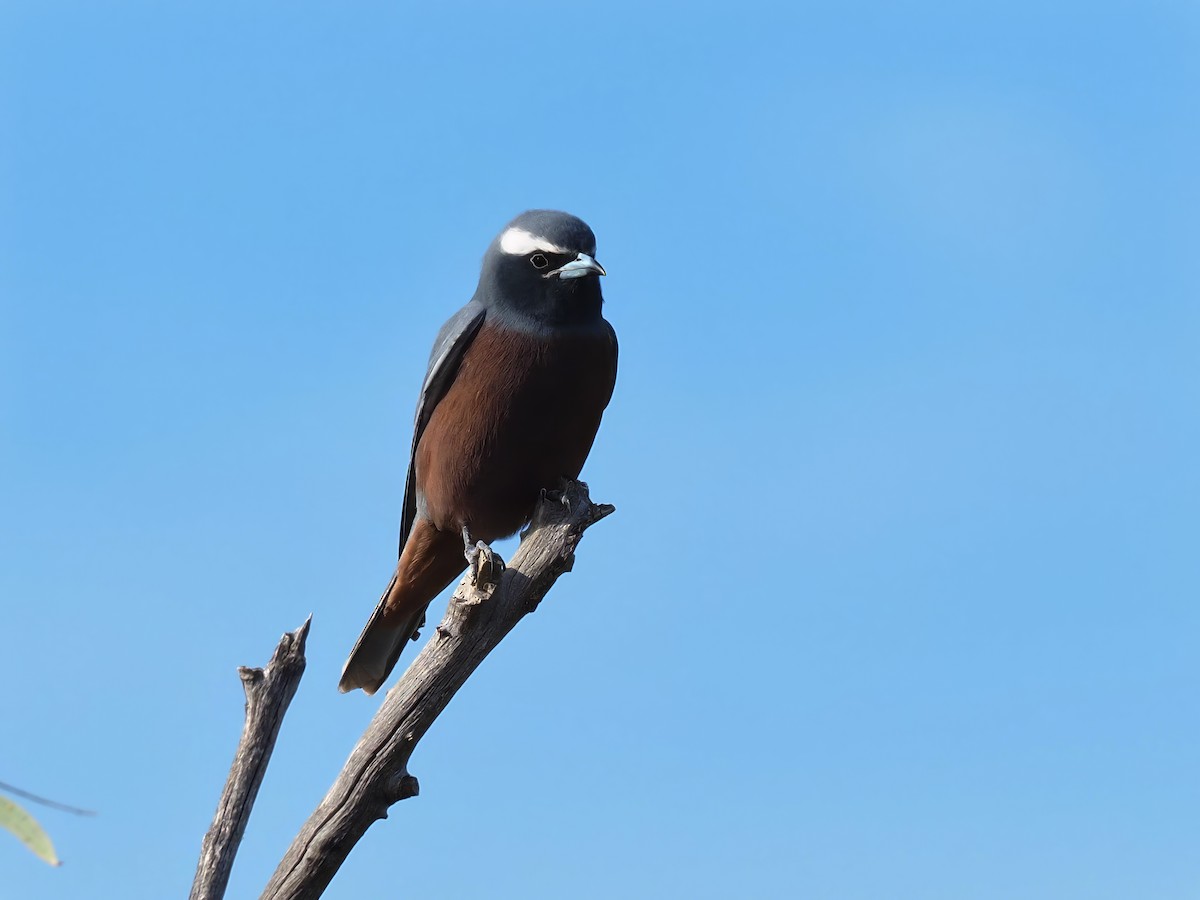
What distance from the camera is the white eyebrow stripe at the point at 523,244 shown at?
679 cm

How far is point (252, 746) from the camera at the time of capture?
18.5 feet

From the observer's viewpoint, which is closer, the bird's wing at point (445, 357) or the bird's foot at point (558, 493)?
the bird's foot at point (558, 493)

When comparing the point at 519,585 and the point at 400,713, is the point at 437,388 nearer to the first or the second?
the point at 519,585

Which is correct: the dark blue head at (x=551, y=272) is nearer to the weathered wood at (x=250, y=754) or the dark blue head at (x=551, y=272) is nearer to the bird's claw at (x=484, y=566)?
the bird's claw at (x=484, y=566)

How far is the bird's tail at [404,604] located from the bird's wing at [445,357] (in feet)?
1.70

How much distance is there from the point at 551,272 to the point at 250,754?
9.56 ft

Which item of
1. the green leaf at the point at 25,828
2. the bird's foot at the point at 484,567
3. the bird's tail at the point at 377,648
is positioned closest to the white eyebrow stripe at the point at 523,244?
the bird's foot at the point at 484,567

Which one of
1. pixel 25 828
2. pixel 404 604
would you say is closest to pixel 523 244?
pixel 404 604

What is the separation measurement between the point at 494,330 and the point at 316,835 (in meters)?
2.84

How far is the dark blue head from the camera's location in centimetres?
677

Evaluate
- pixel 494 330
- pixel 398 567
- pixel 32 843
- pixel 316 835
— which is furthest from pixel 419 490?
pixel 32 843

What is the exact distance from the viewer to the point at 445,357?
7.10 m

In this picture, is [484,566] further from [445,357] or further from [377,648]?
[377,648]

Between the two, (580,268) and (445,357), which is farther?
(445,357)
